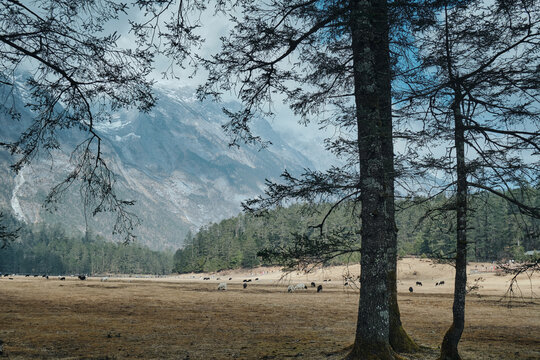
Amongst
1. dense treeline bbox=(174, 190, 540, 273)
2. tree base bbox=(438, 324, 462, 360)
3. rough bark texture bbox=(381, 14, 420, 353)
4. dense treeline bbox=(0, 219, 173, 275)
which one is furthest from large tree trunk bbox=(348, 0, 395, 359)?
dense treeline bbox=(0, 219, 173, 275)

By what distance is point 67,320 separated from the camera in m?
15.1

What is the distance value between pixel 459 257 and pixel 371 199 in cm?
195

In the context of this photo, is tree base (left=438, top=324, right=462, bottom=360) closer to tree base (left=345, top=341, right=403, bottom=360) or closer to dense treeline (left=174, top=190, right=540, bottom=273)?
tree base (left=345, top=341, right=403, bottom=360)


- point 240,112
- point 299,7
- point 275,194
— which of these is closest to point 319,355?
point 275,194

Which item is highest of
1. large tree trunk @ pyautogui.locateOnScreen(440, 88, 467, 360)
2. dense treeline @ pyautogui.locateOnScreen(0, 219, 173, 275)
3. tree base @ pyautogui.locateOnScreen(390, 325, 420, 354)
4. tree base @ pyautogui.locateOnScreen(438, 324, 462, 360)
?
large tree trunk @ pyautogui.locateOnScreen(440, 88, 467, 360)

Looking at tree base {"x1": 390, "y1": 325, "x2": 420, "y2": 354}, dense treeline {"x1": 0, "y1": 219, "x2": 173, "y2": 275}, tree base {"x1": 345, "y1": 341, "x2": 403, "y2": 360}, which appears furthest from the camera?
dense treeline {"x1": 0, "y1": 219, "x2": 173, "y2": 275}

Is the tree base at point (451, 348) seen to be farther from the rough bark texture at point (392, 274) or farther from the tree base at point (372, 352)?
the rough bark texture at point (392, 274)

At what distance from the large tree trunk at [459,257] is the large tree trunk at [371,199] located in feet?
4.09

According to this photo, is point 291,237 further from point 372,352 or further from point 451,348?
point 372,352

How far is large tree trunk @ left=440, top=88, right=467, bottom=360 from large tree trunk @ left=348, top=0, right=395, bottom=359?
1248 mm

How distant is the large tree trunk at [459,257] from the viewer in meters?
6.72

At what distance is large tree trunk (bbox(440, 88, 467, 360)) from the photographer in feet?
22.1

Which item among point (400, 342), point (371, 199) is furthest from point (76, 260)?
point (371, 199)

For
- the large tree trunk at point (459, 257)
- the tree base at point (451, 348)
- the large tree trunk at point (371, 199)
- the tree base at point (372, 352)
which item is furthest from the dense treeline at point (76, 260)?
the large tree trunk at point (459, 257)
